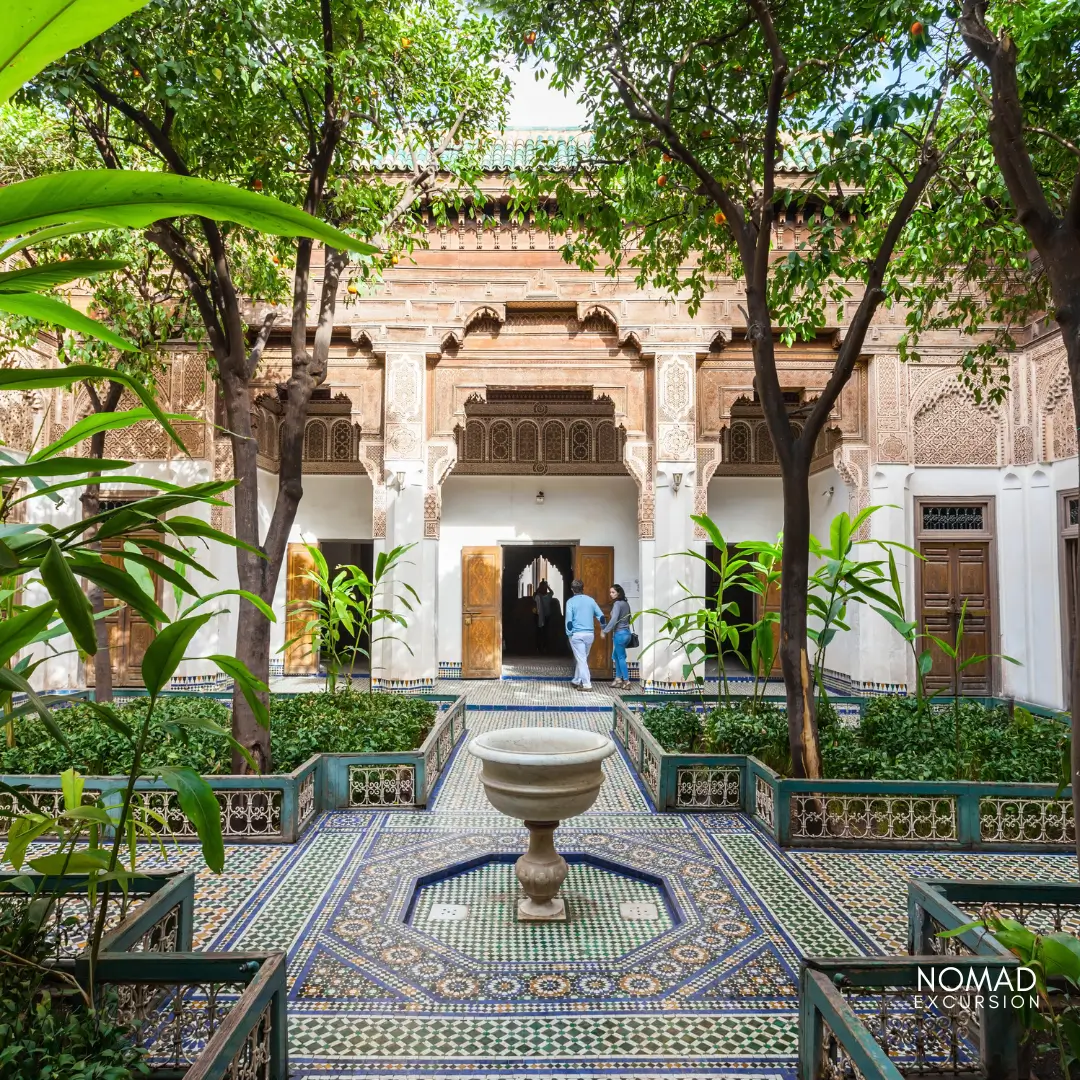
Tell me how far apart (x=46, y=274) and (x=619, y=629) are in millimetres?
7258

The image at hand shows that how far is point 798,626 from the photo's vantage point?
3625 mm

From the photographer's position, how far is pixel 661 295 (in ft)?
25.0

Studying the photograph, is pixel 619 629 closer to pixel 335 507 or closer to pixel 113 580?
pixel 335 507

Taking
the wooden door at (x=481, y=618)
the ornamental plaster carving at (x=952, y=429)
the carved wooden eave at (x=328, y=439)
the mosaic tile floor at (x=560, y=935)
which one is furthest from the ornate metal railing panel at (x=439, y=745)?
the ornamental plaster carving at (x=952, y=429)

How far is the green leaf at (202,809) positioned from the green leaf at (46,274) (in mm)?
890

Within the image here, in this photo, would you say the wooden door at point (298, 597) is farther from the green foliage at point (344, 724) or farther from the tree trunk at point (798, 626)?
the tree trunk at point (798, 626)

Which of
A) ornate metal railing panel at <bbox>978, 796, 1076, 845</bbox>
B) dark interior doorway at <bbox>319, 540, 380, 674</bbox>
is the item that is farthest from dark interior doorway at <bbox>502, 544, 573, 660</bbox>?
ornate metal railing panel at <bbox>978, 796, 1076, 845</bbox>

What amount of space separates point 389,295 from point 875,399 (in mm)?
5058

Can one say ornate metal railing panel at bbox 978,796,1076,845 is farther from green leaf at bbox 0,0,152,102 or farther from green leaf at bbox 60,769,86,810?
A: green leaf at bbox 0,0,152,102

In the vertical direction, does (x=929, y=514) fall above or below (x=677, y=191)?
below

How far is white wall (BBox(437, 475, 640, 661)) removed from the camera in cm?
901

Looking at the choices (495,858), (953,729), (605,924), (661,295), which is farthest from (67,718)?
(661,295)

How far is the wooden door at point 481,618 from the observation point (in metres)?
8.55

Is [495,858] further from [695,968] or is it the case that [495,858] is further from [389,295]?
[389,295]
